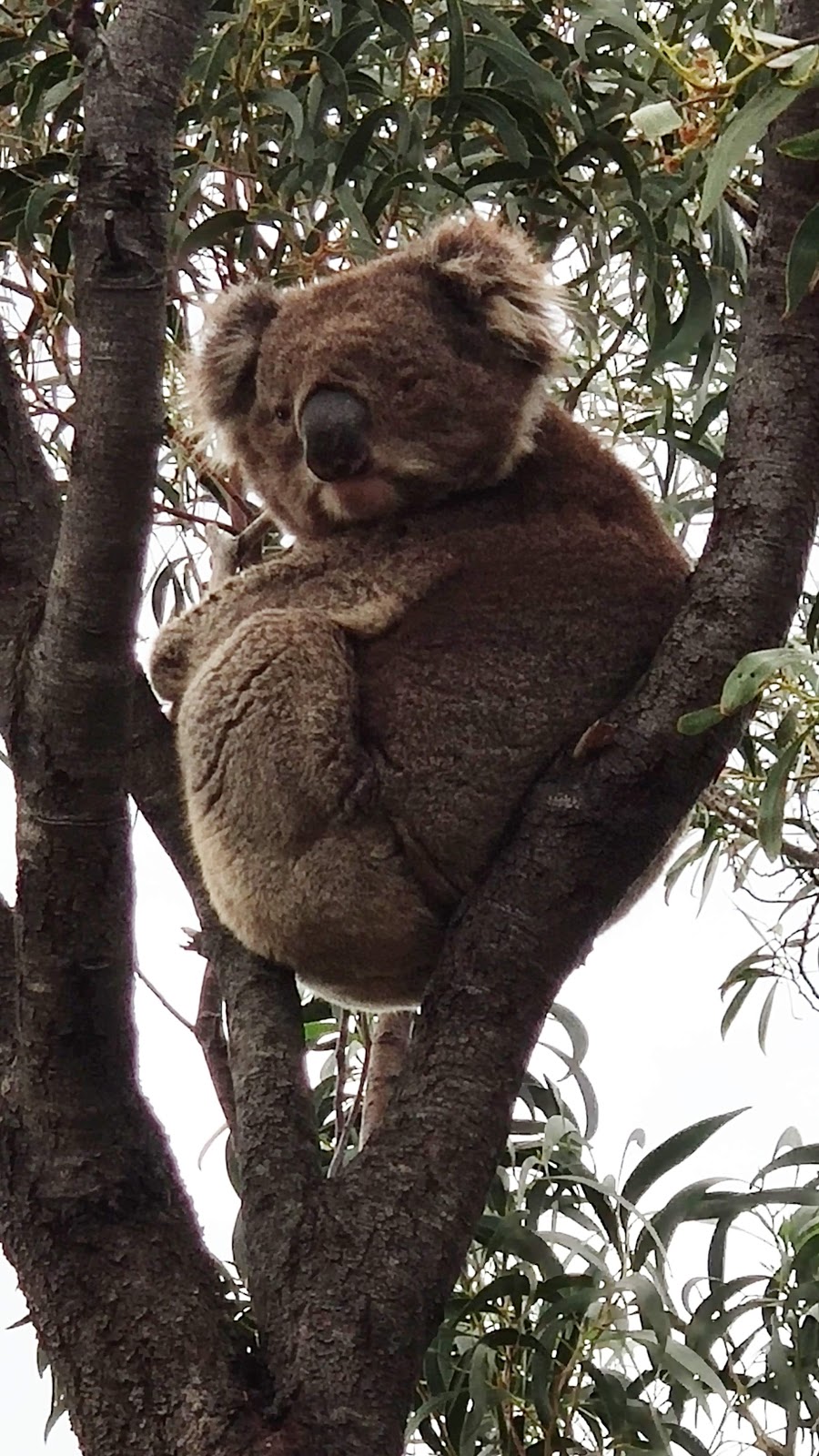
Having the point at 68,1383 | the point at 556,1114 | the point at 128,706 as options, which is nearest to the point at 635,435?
the point at 556,1114

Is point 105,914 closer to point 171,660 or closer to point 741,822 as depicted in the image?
point 171,660

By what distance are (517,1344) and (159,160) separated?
1.32 metres

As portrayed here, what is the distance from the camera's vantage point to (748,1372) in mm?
2215

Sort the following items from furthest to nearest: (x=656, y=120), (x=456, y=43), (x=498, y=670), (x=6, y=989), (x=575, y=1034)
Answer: (x=575, y=1034)
(x=498, y=670)
(x=456, y=43)
(x=6, y=989)
(x=656, y=120)

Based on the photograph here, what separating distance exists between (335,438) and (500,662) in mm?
359

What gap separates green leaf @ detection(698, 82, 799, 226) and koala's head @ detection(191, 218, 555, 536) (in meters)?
0.80

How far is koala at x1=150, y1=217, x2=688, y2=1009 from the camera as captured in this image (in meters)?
1.88

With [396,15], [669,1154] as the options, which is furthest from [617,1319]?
[396,15]

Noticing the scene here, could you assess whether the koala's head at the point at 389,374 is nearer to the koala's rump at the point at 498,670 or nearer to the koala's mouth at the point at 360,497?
the koala's mouth at the point at 360,497

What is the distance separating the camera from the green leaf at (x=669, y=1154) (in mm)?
1984

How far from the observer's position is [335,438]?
206 centimetres

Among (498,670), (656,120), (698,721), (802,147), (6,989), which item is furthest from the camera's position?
(498,670)

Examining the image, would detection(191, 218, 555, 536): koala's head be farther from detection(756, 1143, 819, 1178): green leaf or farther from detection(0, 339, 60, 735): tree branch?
detection(756, 1143, 819, 1178): green leaf

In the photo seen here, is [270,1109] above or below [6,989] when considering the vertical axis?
below
